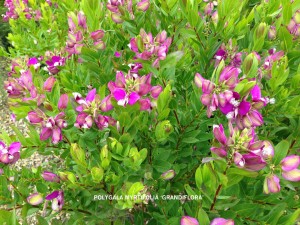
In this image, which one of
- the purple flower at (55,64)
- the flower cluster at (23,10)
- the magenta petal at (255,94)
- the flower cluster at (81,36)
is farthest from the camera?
the flower cluster at (23,10)

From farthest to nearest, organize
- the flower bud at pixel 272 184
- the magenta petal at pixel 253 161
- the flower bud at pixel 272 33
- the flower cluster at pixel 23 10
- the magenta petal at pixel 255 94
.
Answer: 1. the flower cluster at pixel 23 10
2. the flower bud at pixel 272 33
3. the magenta petal at pixel 255 94
4. the flower bud at pixel 272 184
5. the magenta petal at pixel 253 161

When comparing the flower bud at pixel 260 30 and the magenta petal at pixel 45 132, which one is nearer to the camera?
the magenta petal at pixel 45 132

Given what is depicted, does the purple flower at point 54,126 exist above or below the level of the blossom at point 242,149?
above

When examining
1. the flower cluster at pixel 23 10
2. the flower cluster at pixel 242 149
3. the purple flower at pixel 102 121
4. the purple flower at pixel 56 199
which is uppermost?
the flower cluster at pixel 23 10

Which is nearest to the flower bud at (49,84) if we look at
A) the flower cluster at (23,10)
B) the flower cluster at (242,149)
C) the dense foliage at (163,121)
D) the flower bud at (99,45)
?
the dense foliage at (163,121)

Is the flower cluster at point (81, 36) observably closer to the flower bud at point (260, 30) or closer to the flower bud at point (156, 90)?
the flower bud at point (156, 90)

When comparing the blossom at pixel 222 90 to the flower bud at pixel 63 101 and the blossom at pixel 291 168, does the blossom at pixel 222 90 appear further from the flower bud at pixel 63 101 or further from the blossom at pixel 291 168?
the flower bud at pixel 63 101

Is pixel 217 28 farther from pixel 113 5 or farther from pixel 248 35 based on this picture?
pixel 113 5

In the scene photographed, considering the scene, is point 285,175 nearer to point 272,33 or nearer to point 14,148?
point 272,33

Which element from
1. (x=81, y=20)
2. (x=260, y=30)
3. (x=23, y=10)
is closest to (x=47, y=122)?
(x=81, y=20)
